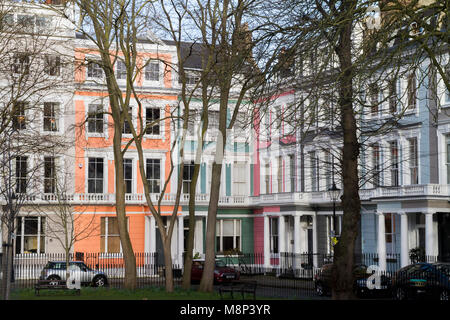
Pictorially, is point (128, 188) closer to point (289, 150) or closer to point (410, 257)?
point (289, 150)

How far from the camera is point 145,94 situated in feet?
160

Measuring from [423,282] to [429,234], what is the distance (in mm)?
10089

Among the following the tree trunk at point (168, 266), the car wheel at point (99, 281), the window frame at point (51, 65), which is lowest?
the car wheel at point (99, 281)

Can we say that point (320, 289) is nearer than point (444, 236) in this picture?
Yes

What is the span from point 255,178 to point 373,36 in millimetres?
38088

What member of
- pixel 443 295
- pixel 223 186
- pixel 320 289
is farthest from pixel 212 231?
pixel 223 186

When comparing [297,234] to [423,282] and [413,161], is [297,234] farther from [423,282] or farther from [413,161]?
[423,282]

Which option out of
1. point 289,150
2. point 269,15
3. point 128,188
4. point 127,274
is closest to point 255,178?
point 289,150

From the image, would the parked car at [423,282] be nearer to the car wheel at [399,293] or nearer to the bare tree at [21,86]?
the car wheel at [399,293]

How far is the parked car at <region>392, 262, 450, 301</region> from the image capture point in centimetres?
2662

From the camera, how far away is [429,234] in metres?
37.2

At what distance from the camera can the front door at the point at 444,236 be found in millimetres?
38281

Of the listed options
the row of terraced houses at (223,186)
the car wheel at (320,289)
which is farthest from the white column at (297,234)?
the car wheel at (320,289)

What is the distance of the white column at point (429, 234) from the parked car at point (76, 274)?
16391 millimetres
